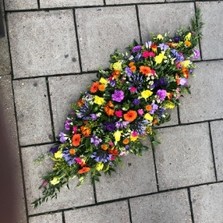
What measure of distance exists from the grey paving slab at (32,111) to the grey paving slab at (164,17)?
2.98ft

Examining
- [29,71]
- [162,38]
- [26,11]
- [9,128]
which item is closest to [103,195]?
[9,128]

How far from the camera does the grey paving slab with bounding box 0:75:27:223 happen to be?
296 centimetres

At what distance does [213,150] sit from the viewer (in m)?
3.35

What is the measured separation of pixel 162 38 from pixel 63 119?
0.96 m

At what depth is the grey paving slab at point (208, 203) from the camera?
3.29m

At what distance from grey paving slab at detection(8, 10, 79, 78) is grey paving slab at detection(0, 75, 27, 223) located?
11cm

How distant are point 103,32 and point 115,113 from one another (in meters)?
0.65

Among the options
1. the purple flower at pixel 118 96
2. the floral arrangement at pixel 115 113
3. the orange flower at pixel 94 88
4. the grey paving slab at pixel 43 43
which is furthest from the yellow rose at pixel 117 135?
the grey paving slab at pixel 43 43

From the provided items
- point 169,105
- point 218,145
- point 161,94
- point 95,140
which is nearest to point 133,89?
point 161,94

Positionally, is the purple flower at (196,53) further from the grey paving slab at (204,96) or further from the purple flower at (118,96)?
the purple flower at (118,96)

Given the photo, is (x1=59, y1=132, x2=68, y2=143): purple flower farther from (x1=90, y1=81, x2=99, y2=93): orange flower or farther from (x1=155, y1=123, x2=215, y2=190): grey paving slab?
(x1=155, y1=123, x2=215, y2=190): grey paving slab

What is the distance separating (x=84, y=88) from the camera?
10.1ft

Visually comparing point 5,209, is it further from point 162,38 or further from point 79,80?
point 162,38

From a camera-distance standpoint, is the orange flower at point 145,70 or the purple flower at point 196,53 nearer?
the orange flower at point 145,70
